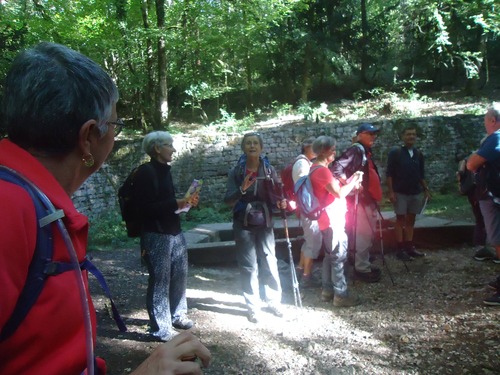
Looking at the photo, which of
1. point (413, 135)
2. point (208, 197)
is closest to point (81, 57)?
point (413, 135)

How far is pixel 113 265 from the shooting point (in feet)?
21.3

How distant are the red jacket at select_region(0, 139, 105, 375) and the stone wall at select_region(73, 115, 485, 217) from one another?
10730mm

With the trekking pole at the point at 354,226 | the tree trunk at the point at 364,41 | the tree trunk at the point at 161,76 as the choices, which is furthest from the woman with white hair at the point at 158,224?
the tree trunk at the point at 364,41

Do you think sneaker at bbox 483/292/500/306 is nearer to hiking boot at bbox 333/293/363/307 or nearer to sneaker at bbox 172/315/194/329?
hiking boot at bbox 333/293/363/307

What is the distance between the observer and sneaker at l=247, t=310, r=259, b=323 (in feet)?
14.4

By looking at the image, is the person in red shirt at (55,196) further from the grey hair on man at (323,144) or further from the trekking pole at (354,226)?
the trekking pole at (354,226)

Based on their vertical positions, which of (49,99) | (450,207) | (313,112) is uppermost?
(313,112)

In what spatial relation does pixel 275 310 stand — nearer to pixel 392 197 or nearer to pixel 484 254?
pixel 392 197

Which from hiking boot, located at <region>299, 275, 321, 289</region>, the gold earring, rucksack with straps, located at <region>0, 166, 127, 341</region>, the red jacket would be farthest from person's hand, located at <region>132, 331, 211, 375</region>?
hiking boot, located at <region>299, 275, 321, 289</region>

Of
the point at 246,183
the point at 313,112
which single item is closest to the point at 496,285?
the point at 246,183

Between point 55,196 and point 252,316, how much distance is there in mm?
3785

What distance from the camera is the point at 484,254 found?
234 inches

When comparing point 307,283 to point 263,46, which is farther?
point 263,46

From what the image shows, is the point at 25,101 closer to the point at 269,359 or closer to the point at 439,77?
the point at 269,359
